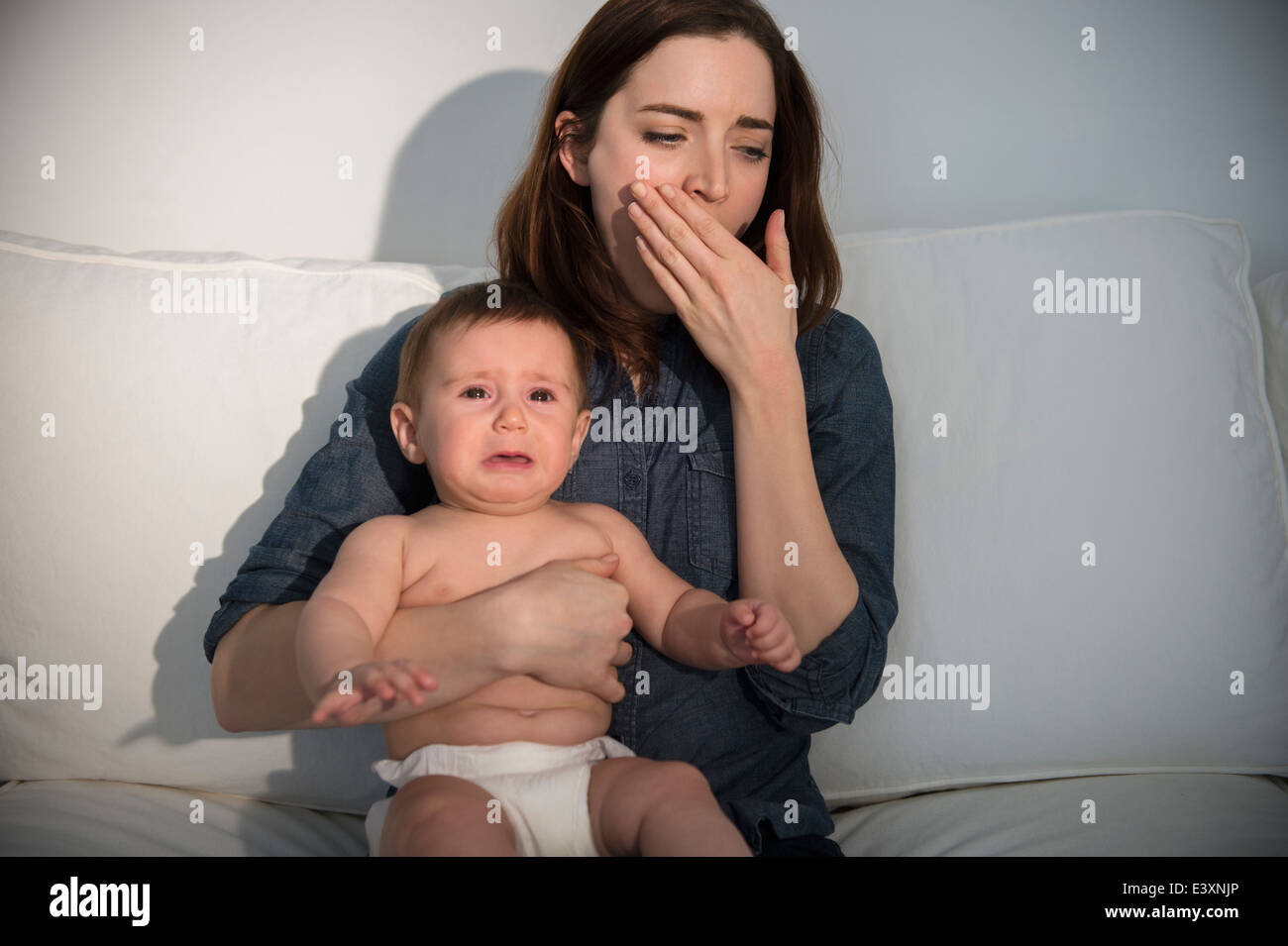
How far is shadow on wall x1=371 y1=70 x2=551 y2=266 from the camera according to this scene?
6.45ft

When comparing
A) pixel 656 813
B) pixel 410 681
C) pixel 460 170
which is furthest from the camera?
pixel 460 170

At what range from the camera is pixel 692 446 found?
1.34 meters

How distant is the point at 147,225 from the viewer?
199cm

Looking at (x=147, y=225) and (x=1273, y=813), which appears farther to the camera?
(x=147, y=225)

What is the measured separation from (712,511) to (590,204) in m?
0.50

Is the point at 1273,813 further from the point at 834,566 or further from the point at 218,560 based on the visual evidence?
the point at 218,560

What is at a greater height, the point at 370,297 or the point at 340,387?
the point at 370,297

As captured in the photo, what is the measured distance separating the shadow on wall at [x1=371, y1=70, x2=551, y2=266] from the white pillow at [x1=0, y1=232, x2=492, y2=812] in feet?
1.88

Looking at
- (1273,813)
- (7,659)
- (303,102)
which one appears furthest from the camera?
(303,102)

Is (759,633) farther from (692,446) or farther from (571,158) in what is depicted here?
(571,158)

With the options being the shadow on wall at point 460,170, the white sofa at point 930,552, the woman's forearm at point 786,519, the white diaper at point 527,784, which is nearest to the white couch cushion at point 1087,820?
the white sofa at point 930,552

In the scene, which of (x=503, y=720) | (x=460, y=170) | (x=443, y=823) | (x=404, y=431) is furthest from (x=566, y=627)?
(x=460, y=170)

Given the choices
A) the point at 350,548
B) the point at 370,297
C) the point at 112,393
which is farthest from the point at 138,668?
the point at 370,297

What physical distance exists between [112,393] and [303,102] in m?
0.81
